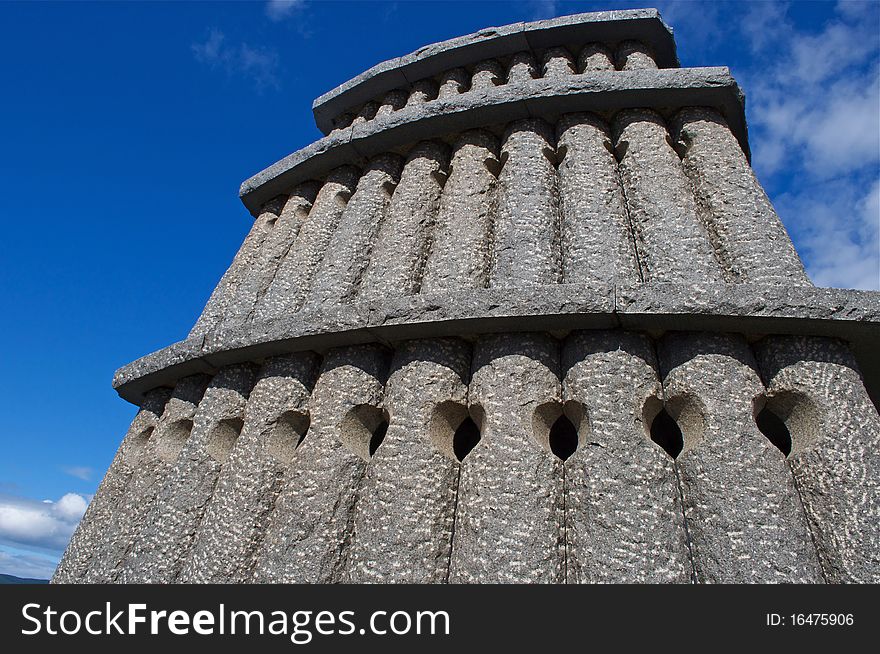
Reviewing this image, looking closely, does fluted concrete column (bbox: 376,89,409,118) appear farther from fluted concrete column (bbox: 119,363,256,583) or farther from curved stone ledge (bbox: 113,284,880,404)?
fluted concrete column (bbox: 119,363,256,583)

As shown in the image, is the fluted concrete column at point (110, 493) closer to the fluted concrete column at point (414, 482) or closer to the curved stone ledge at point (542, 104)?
the fluted concrete column at point (414, 482)

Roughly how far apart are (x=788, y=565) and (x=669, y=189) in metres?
2.51

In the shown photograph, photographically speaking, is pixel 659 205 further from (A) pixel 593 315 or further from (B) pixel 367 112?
(B) pixel 367 112

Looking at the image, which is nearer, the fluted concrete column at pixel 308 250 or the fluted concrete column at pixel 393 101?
the fluted concrete column at pixel 308 250

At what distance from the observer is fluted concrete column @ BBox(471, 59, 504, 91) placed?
5980 millimetres

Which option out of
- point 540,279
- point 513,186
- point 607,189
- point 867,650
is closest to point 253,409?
point 540,279

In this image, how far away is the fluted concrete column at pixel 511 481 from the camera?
2.81 meters

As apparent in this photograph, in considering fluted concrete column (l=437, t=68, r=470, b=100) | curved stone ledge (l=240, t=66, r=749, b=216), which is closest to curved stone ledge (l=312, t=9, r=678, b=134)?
fluted concrete column (l=437, t=68, r=470, b=100)

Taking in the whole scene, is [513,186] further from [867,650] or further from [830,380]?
[867,650]

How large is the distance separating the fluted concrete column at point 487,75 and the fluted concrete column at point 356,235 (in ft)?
4.31

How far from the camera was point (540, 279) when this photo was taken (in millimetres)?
3811

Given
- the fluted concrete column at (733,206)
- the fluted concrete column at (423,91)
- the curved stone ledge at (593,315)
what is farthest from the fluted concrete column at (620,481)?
the fluted concrete column at (423,91)

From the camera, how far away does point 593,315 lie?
334cm

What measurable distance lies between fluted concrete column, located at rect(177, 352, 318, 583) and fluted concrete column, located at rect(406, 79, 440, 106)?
338cm
